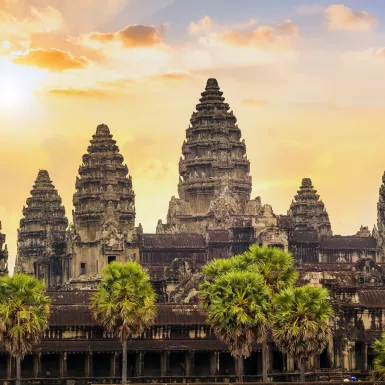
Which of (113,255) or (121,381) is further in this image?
(113,255)

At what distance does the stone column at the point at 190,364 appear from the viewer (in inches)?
5034

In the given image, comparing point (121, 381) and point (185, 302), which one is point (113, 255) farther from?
point (121, 381)

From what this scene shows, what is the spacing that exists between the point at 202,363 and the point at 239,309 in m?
20.3

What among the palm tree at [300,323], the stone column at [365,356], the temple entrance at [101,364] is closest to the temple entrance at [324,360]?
the stone column at [365,356]

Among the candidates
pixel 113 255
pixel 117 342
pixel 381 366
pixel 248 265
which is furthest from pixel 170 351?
pixel 113 255

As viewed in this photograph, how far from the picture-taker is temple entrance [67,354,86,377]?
12688 cm

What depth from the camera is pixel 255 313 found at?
363ft

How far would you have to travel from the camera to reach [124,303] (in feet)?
376

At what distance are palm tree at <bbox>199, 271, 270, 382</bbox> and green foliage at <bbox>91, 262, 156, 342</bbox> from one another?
570 centimetres

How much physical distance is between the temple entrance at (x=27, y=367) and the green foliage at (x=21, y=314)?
9.63 metres

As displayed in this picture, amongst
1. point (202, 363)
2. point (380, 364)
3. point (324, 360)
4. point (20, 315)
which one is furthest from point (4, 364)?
point (380, 364)

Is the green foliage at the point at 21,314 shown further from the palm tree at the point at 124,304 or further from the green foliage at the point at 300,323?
the green foliage at the point at 300,323

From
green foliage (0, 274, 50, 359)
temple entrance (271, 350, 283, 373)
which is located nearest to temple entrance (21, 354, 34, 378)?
green foliage (0, 274, 50, 359)

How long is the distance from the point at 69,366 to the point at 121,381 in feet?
20.2
